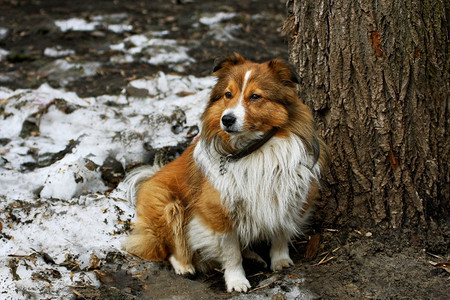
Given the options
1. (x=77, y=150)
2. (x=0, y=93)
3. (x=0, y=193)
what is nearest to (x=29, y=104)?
(x=0, y=93)

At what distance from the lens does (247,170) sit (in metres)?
3.59

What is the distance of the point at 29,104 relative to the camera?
18.4 feet

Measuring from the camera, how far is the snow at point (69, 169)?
145 inches

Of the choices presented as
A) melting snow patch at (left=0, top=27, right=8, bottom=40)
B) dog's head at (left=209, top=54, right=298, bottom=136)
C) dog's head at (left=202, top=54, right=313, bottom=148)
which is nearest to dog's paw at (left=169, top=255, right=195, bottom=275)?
dog's head at (left=202, top=54, right=313, bottom=148)

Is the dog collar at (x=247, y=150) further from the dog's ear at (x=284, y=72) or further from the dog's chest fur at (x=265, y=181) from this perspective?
the dog's ear at (x=284, y=72)

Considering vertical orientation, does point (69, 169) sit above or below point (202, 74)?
below

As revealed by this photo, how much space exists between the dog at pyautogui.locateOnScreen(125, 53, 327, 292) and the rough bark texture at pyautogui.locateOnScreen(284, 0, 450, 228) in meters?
0.29

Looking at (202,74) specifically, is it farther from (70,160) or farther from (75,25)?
(75,25)

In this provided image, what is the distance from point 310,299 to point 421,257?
0.95m

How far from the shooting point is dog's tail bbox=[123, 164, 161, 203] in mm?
4387

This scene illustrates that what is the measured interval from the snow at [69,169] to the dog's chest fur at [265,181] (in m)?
1.08

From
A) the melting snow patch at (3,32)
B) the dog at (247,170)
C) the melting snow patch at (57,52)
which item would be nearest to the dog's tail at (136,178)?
the dog at (247,170)

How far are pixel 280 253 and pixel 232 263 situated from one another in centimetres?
43

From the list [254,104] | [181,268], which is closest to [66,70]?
[181,268]
